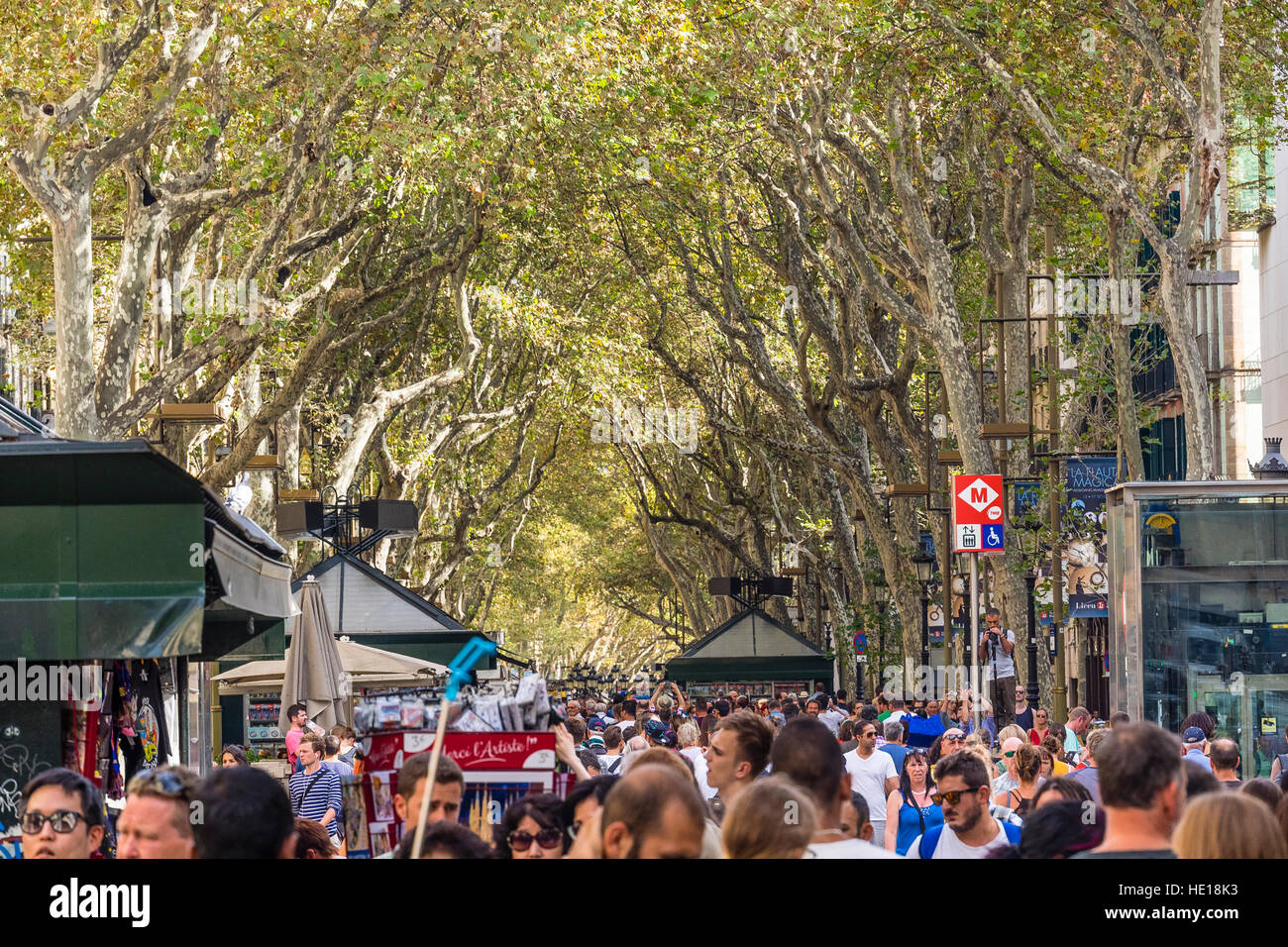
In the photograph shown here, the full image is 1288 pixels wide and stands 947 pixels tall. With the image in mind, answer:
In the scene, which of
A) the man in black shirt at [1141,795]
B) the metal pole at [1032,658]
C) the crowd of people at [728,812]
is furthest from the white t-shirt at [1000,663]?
the man in black shirt at [1141,795]

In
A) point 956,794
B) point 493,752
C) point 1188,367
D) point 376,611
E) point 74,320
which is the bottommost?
point 956,794

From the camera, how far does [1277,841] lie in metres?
3.74

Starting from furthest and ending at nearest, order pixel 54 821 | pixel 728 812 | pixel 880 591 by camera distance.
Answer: pixel 880 591, pixel 54 821, pixel 728 812

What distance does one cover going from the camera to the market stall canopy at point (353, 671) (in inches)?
769

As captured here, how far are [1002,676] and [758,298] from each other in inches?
481

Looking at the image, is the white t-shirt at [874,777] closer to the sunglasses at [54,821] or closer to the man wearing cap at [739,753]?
the man wearing cap at [739,753]

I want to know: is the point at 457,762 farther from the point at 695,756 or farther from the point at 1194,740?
the point at 1194,740

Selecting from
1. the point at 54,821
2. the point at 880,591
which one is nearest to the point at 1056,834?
the point at 54,821

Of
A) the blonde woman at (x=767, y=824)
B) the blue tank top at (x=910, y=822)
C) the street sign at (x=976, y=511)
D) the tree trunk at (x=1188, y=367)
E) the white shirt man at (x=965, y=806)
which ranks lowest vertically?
the blue tank top at (x=910, y=822)

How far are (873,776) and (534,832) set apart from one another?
636cm

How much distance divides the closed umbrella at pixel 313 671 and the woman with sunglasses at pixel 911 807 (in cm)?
580

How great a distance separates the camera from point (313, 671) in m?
15.5

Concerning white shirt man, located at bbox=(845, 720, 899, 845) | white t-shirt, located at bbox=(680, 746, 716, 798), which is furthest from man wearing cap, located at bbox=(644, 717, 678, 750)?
white shirt man, located at bbox=(845, 720, 899, 845)

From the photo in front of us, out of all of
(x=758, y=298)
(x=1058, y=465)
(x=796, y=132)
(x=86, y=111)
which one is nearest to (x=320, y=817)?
(x=86, y=111)
